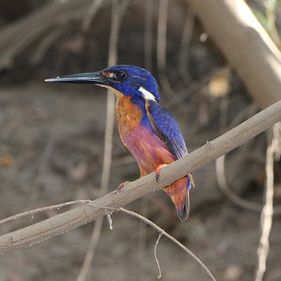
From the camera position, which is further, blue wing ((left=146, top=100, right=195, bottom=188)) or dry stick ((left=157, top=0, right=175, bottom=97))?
dry stick ((left=157, top=0, right=175, bottom=97))

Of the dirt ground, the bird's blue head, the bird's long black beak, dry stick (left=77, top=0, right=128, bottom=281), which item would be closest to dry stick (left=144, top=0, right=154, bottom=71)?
dry stick (left=77, top=0, right=128, bottom=281)

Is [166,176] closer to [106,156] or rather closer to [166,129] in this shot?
[166,129]

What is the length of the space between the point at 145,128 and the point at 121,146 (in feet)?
8.76

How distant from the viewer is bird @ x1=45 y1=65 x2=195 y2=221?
2.67 metres

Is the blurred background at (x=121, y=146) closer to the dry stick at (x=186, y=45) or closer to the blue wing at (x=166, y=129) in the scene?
the dry stick at (x=186, y=45)

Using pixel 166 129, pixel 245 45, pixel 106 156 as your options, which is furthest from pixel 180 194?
pixel 106 156

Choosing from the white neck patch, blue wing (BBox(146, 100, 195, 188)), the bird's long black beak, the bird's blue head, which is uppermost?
the bird's long black beak

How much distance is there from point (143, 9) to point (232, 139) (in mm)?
3111

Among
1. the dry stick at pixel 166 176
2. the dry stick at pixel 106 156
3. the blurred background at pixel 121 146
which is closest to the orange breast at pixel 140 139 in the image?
the dry stick at pixel 166 176

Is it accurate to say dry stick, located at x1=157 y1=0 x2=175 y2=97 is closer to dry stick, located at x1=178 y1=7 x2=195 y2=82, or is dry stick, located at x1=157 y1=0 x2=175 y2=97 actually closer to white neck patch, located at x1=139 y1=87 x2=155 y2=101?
Result: dry stick, located at x1=178 y1=7 x2=195 y2=82

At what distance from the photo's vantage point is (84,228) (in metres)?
5.16

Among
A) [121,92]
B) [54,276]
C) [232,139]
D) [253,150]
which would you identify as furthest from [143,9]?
[232,139]

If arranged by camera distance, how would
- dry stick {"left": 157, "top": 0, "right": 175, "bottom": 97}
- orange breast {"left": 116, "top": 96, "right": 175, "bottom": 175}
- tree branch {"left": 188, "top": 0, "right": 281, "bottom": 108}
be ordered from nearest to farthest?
orange breast {"left": 116, "top": 96, "right": 175, "bottom": 175} → tree branch {"left": 188, "top": 0, "right": 281, "bottom": 108} → dry stick {"left": 157, "top": 0, "right": 175, "bottom": 97}

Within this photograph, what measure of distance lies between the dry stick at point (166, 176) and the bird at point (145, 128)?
41 cm
